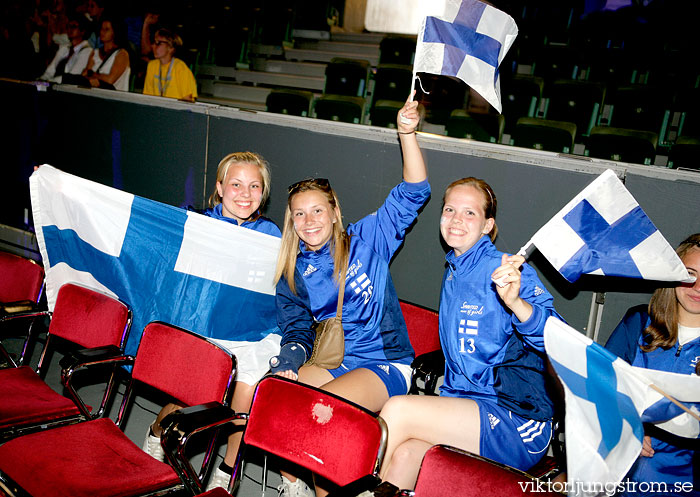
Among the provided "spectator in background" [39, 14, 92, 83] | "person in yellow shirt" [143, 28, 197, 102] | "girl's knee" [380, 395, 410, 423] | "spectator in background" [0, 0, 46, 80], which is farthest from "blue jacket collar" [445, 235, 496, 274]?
"spectator in background" [0, 0, 46, 80]

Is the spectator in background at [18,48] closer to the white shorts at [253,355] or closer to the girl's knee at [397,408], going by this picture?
the white shorts at [253,355]

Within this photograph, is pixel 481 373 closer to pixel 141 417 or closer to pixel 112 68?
pixel 141 417

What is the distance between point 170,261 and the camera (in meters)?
3.09

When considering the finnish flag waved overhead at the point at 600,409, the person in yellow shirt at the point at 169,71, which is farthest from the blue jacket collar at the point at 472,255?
the person in yellow shirt at the point at 169,71

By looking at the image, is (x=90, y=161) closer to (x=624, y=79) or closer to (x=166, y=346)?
(x=166, y=346)

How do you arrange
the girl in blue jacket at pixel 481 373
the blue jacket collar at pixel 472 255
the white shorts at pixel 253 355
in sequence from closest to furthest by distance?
the girl in blue jacket at pixel 481 373
the blue jacket collar at pixel 472 255
the white shorts at pixel 253 355

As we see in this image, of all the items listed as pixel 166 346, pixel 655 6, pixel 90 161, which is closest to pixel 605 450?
pixel 166 346

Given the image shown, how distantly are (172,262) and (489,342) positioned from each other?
5.86ft

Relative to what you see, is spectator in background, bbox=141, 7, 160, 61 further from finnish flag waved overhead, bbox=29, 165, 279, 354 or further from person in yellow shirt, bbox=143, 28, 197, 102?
finnish flag waved overhead, bbox=29, 165, 279, 354

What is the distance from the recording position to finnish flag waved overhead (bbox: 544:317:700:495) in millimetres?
1491

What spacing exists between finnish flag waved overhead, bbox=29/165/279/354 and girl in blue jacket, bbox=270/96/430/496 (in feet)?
1.28

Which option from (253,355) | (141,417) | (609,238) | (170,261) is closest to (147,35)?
(170,261)

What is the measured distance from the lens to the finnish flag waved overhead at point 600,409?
1.49m

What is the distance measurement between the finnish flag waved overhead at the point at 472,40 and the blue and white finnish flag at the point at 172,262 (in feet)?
4.24
